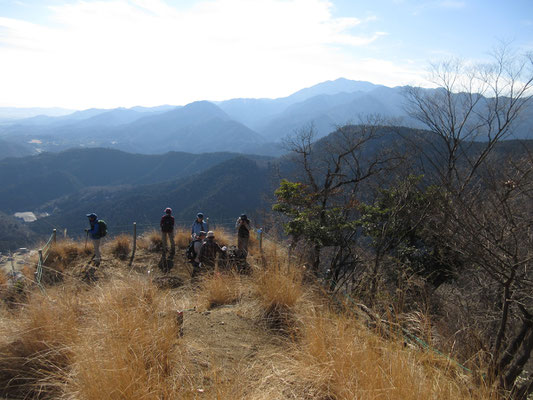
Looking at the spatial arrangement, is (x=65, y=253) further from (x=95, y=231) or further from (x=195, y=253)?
(x=195, y=253)

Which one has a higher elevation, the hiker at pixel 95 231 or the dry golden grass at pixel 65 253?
the hiker at pixel 95 231

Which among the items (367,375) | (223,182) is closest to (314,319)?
(367,375)

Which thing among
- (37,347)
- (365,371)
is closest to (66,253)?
(37,347)

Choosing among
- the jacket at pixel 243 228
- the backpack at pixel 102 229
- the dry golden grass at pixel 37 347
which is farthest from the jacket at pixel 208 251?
the dry golden grass at pixel 37 347

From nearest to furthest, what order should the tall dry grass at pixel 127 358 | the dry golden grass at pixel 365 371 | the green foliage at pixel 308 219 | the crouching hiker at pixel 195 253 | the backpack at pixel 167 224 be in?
1. the dry golden grass at pixel 365 371
2. the tall dry grass at pixel 127 358
3. the crouching hiker at pixel 195 253
4. the green foliage at pixel 308 219
5. the backpack at pixel 167 224

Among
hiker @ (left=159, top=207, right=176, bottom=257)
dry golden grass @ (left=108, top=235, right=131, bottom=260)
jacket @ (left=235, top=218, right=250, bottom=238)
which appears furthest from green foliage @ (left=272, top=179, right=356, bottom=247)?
dry golden grass @ (left=108, top=235, right=131, bottom=260)

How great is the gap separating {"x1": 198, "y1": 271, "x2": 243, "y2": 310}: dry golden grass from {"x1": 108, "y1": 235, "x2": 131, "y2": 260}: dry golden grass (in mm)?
6660

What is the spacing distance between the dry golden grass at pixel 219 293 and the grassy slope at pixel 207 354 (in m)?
0.50

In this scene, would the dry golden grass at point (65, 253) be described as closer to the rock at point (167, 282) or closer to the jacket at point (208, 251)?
the rock at point (167, 282)

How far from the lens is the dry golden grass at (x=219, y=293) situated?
14.8 feet

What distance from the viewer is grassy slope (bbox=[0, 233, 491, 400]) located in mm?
1981

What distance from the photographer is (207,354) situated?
2.83 meters

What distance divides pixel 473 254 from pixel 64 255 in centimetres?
1041

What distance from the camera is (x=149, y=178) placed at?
17825 centimetres
